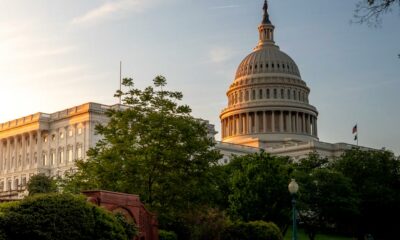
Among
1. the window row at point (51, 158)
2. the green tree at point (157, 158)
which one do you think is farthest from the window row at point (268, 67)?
the green tree at point (157, 158)

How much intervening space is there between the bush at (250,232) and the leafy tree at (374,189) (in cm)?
4348

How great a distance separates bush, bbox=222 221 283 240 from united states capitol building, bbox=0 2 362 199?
8003cm

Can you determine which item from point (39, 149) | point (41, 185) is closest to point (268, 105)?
point (39, 149)

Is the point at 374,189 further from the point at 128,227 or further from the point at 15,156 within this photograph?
the point at 15,156

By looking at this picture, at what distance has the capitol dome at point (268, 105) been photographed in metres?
174

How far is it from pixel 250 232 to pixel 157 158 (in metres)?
8.61

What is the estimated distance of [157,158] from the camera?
49.4 metres

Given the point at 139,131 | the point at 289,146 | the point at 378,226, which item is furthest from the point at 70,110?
the point at 139,131

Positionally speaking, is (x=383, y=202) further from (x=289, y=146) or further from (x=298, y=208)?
(x=289, y=146)

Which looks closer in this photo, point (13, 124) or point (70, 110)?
point (70, 110)

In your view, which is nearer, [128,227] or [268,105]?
[128,227]

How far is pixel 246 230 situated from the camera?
46.6 metres

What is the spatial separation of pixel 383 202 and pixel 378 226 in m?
4.73

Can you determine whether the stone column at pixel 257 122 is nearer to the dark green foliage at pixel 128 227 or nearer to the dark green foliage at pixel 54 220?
the dark green foliage at pixel 128 227
